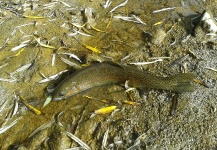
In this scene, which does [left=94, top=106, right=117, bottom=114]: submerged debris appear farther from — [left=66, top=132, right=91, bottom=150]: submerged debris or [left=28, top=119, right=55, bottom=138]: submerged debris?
[left=28, top=119, right=55, bottom=138]: submerged debris

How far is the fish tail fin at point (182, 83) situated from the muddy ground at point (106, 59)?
145 mm

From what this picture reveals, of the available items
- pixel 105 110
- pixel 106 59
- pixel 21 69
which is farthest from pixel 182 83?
pixel 21 69

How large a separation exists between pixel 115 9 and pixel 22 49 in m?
2.22

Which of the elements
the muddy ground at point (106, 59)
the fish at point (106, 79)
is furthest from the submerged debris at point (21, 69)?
the fish at point (106, 79)

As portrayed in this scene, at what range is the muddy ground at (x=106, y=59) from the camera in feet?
16.0

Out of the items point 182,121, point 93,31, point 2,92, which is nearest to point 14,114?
point 2,92

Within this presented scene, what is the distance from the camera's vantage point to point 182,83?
518 cm

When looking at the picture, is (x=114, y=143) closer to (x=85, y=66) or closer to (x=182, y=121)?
(x=182, y=121)

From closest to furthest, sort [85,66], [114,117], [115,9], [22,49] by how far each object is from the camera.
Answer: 1. [114,117]
2. [85,66]
3. [22,49]
4. [115,9]

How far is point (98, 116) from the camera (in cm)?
520

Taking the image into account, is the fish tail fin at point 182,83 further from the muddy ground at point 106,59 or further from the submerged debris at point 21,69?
the submerged debris at point 21,69

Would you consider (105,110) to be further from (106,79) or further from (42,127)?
(42,127)

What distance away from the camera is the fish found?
5.28 meters

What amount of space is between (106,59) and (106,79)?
0.52 meters
